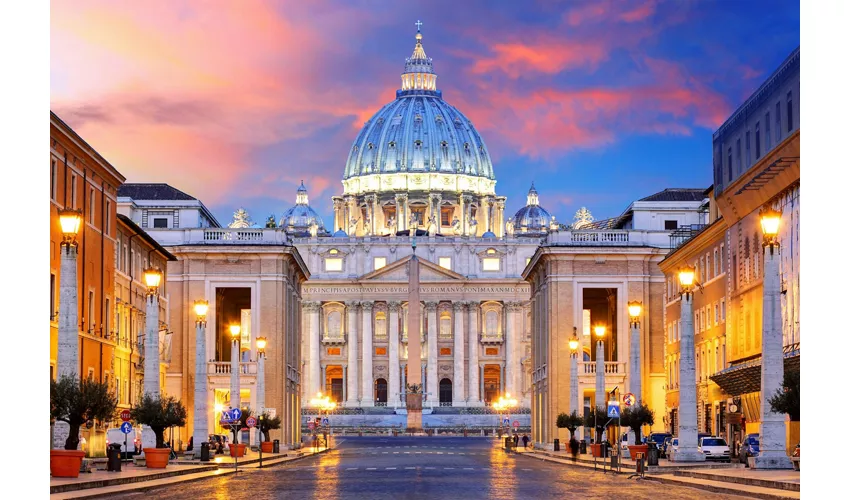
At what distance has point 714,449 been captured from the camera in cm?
5866

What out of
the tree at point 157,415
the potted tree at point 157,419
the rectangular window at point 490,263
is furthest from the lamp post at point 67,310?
the rectangular window at point 490,263

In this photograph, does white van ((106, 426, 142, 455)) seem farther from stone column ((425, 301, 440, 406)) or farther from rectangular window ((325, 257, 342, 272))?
rectangular window ((325, 257, 342, 272))

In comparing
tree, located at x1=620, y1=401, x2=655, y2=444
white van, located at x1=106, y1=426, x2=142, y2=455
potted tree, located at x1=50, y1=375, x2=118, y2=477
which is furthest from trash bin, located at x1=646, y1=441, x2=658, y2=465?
potted tree, located at x1=50, y1=375, x2=118, y2=477

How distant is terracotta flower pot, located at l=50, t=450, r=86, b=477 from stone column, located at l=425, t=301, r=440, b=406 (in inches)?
6040

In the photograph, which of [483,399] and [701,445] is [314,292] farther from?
[701,445]

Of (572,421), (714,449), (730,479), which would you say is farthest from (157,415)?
(572,421)

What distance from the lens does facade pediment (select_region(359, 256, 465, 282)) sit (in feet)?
623

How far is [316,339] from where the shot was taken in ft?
624

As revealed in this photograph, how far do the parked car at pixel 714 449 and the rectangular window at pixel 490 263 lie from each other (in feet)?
451

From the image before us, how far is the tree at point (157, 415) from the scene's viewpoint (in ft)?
164

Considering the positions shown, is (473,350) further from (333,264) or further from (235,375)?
(235,375)

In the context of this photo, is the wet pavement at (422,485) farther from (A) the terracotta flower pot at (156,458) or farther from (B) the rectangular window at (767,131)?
(B) the rectangular window at (767,131)
